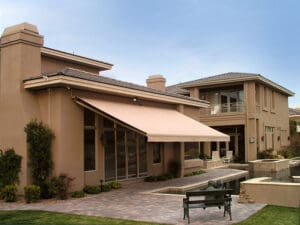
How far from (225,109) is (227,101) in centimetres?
89

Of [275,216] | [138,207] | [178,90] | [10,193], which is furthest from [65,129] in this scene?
[178,90]

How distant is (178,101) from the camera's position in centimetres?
2706

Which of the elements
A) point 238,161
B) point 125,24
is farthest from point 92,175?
point 238,161

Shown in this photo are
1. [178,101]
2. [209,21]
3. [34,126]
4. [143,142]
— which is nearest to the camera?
[34,126]

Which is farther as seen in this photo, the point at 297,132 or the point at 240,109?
the point at 297,132

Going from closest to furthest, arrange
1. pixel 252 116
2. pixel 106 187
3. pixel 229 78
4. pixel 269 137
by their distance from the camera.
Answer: pixel 106 187
pixel 252 116
pixel 229 78
pixel 269 137

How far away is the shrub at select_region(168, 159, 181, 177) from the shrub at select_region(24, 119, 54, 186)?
401 inches

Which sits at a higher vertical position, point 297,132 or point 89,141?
point 297,132

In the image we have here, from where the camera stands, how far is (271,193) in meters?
15.1

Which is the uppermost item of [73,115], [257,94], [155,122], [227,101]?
[257,94]

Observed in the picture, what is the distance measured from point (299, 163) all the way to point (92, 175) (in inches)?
1060

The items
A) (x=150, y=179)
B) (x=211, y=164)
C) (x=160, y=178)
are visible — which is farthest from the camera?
(x=211, y=164)

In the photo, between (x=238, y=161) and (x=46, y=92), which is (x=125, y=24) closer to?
(x=46, y=92)

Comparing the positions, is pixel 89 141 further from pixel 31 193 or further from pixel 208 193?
pixel 208 193
